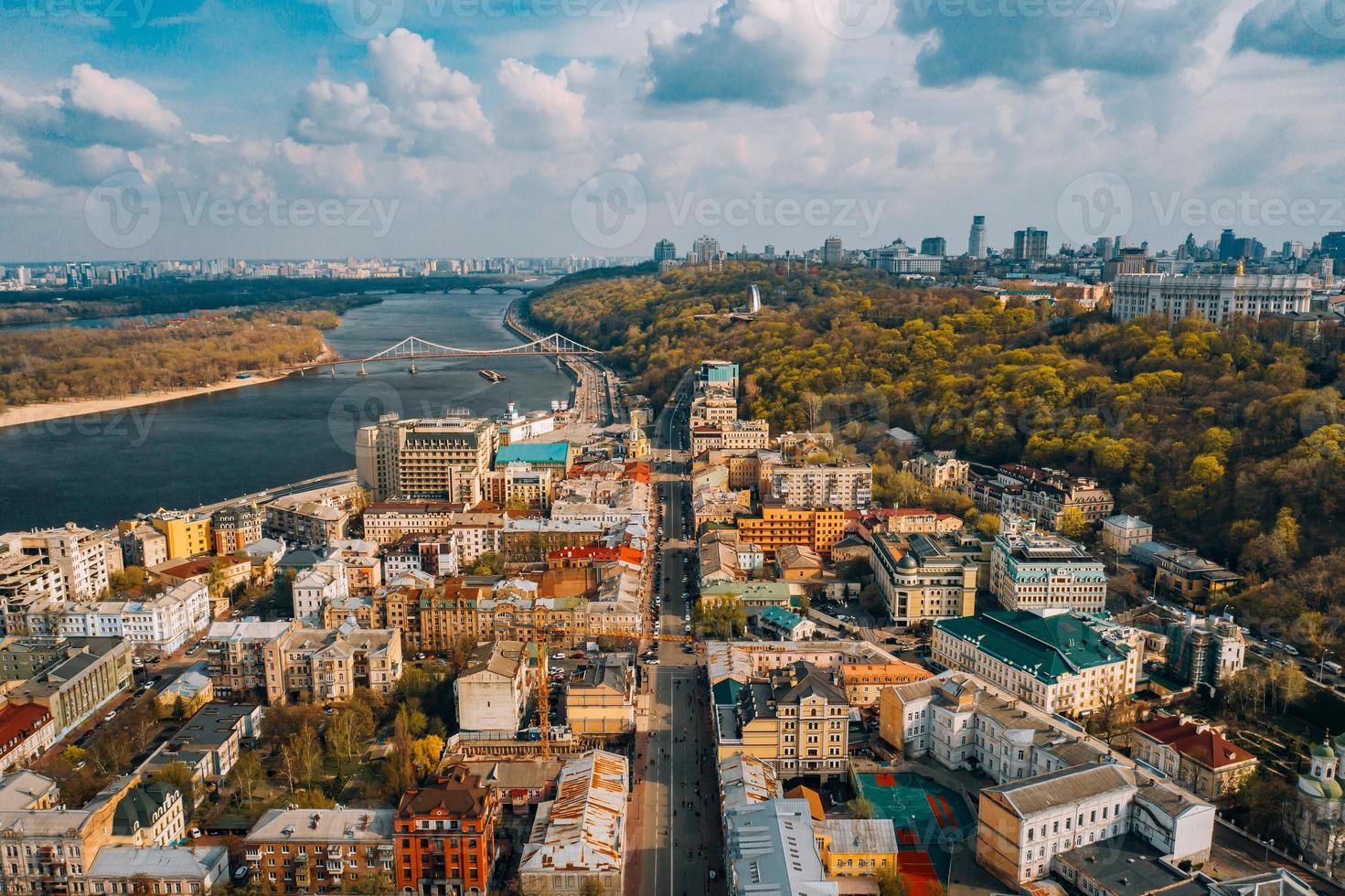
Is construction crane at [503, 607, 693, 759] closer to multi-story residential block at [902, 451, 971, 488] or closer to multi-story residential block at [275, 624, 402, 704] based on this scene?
multi-story residential block at [275, 624, 402, 704]

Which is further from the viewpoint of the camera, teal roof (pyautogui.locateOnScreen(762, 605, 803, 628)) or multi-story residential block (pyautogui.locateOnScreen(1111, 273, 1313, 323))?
multi-story residential block (pyautogui.locateOnScreen(1111, 273, 1313, 323))

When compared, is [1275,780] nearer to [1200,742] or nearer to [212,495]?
[1200,742]

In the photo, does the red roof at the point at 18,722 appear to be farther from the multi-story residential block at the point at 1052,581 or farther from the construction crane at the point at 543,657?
the multi-story residential block at the point at 1052,581

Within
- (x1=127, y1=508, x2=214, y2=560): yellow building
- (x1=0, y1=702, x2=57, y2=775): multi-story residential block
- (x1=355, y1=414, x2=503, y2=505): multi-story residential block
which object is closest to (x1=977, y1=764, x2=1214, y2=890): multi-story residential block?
(x1=0, y1=702, x2=57, y2=775): multi-story residential block

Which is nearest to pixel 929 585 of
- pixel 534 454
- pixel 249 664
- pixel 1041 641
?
pixel 1041 641

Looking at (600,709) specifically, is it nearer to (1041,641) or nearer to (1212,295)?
(1041,641)

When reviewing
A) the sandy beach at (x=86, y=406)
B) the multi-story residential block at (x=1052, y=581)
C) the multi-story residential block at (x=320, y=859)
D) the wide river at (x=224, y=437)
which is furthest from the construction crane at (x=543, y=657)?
the sandy beach at (x=86, y=406)
